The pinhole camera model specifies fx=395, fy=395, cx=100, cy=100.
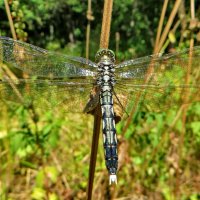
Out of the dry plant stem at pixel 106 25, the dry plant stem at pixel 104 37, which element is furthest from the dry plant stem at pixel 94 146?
the dry plant stem at pixel 106 25

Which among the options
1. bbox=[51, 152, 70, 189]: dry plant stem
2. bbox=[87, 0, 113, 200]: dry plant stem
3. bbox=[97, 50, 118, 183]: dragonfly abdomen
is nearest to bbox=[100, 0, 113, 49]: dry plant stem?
bbox=[87, 0, 113, 200]: dry plant stem

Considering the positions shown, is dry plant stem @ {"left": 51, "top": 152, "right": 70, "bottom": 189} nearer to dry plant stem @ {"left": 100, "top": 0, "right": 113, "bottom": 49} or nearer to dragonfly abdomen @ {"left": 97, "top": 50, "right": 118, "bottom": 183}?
dragonfly abdomen @ {"left": 97, "top": 50, "right": 118, "bottom": 183}

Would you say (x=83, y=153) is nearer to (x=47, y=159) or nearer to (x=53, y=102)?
(x=47, y=159)

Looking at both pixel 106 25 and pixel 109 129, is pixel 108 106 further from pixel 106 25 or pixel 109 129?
pixel 106 25

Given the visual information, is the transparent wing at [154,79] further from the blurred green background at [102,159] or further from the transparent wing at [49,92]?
the blurred green background at [102,159]

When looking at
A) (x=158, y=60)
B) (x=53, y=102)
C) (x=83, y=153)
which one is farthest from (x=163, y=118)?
(x=53, y=102)

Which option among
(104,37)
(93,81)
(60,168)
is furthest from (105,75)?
(60,168)
